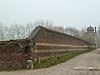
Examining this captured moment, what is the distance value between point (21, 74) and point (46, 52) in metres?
6.01

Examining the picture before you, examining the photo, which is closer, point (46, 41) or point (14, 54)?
point (14, 54)

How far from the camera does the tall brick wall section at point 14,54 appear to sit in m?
13.1

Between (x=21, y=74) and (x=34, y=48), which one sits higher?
(x=34, y=48)

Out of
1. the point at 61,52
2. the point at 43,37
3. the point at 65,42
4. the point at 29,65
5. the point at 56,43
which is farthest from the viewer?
the point at 65,42

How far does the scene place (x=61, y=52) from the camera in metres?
22.3

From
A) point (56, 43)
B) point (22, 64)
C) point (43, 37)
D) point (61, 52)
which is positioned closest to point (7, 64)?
point (22, 64)

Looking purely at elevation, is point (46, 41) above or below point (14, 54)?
above

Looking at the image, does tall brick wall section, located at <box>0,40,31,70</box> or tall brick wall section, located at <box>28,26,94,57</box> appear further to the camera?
tall brick wall section, located at <box>28,26,94,57</box>

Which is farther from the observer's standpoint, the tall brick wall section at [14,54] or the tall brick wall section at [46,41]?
the tall brick wall section at [46,41]

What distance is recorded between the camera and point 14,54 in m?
13.4

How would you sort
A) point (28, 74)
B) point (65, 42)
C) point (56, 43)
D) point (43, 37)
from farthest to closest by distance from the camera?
point (65, 42)
point (56, 43)
point (43, 37)
point (28, 74)

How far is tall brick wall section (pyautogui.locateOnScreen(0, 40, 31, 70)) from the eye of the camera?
43.0ft

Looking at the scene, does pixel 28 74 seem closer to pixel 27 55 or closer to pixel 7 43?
pixel 27 55

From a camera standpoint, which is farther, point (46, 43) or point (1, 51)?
point (46, 43)
